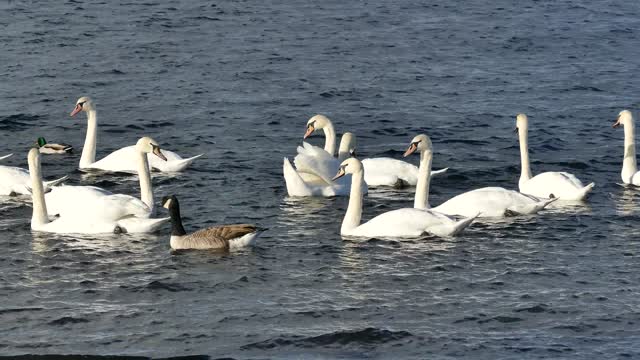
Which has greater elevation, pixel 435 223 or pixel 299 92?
pixel 299 92

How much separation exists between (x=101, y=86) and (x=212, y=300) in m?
13.7

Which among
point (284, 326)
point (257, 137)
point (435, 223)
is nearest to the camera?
point (284, 326)

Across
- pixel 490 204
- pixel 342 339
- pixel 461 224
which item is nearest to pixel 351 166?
pixel 461 224

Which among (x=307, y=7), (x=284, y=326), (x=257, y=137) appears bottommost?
(x=284, y=326)

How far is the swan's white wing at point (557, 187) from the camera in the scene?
20.7m

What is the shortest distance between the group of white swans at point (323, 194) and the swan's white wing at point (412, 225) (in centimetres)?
1

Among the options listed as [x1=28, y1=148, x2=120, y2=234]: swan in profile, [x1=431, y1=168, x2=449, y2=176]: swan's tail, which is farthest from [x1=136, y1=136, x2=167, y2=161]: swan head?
[x1=431, y1=168, x2=449, y2=176]: swan's tail

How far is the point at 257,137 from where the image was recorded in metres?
25.3

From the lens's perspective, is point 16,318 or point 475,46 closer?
point 16,318

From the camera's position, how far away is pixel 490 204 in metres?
19.7

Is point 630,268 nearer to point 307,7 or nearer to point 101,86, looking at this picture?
point 101,86

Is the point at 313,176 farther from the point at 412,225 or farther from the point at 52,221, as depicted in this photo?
the point at 52,221

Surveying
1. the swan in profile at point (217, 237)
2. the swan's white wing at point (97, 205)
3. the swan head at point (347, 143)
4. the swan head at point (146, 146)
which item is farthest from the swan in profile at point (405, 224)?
the swan head at point (347, 143)

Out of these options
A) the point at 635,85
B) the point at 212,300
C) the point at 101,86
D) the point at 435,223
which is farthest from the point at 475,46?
the point at 212,300
